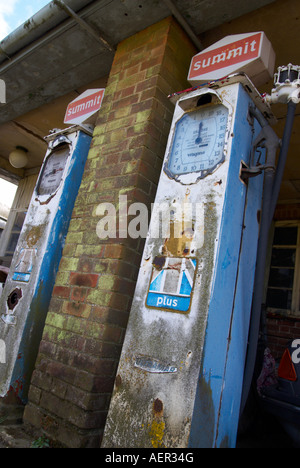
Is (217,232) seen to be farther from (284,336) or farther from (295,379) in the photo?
(284,336)

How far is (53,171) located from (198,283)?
5.80ft

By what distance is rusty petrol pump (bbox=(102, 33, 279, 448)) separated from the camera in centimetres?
138

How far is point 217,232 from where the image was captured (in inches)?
59.4

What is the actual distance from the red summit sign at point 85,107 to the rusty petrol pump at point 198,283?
3.79 ft

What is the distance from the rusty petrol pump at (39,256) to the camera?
7.36 feet

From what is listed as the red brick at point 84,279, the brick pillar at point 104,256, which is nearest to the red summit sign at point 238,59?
the brick pillar at point 104,256

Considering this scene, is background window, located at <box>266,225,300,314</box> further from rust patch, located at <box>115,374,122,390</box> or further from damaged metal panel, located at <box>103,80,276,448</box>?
rust patch, located at <box>115,374,122,390</box>

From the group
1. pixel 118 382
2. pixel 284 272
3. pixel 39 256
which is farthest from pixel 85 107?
pixel 284 272

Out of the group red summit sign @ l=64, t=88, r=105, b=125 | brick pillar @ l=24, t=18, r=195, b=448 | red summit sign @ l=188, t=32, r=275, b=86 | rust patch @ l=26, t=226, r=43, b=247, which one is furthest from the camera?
red summit sign @ l=64, t=88, r=105, b=125

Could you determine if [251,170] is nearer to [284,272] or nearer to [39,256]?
[39,256]

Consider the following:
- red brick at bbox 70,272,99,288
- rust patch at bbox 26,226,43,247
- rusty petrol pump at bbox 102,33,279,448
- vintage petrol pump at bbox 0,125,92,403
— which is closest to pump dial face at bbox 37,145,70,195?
vintage petrol pump at bbox 0,125,92,403

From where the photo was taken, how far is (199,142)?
178 centimetres

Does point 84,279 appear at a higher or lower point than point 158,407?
higher
